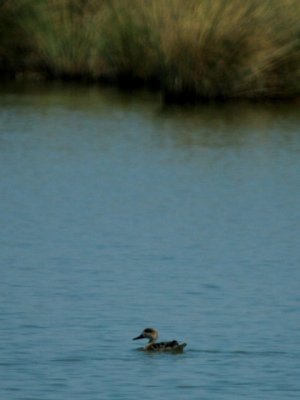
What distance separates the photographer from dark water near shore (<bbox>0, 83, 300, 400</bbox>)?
11.2 metres

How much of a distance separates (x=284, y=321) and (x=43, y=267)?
2552 millimetres

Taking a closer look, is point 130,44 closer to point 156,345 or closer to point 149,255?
point 149,255

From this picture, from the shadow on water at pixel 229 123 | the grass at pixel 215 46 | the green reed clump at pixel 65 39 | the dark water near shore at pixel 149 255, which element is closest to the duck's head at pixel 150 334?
the dark water near shore at pixel 149 255

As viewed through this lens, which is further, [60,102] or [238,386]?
[60,102]

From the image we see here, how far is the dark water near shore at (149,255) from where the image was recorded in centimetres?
1119

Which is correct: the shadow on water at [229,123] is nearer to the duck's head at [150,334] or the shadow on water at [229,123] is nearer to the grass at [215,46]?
the grass at [215,46]

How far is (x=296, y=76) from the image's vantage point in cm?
2664

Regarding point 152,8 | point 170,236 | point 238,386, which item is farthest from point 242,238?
point 152,8

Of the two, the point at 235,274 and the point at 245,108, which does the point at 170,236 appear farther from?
the point at 245,108

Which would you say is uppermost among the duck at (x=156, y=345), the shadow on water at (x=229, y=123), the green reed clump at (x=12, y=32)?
Result: the duck at (x=156, y=345)

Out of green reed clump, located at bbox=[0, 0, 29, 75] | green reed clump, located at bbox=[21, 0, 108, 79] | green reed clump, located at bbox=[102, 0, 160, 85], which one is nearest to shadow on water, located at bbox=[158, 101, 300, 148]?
green reed clump, located at bbox=[102, 0, 160, 85]

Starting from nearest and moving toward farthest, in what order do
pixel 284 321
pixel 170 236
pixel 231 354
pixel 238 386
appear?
pixel 238 386
pixel 231 354
pixel 284 321
pixel 170 236

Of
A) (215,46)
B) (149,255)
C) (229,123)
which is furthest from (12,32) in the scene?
(149,255)

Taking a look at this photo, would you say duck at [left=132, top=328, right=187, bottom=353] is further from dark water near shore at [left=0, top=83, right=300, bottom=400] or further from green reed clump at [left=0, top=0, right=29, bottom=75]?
green reed clump at [left=0, top=0, right=29, bottom=75]
